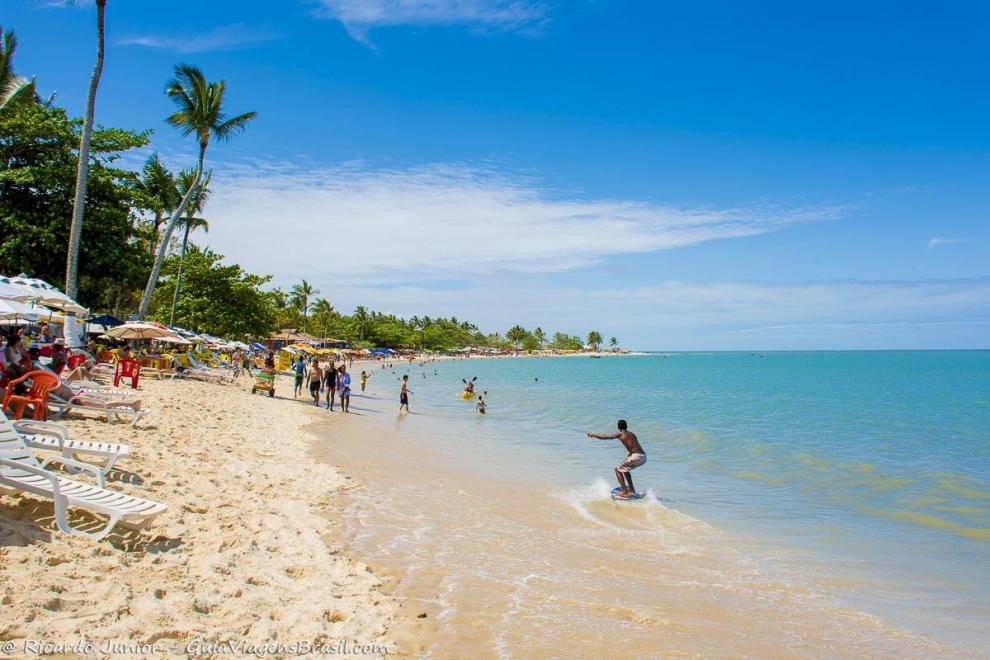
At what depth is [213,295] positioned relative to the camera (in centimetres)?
3697

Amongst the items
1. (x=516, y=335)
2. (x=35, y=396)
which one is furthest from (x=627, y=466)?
(x=516, y=335)

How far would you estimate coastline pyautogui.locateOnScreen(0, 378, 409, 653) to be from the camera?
135 inches

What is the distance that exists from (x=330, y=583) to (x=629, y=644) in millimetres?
2562

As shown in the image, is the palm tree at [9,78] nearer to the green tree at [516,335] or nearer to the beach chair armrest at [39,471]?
the beach chair armrest at [39,471]

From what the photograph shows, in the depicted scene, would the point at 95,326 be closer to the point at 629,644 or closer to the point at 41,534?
the point at 41,534

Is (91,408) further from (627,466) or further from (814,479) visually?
(814,479)

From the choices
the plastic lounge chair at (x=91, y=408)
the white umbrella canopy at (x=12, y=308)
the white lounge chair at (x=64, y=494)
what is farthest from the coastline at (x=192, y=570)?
the white umbrella canopy at (x=12, y=308)

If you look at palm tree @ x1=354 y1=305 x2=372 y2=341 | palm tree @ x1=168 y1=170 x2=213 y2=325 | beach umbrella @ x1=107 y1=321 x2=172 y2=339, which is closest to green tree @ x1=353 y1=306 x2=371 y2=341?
palm tree @ x1=354 y1=305 x2=372 y2=341

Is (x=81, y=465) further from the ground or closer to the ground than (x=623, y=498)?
further from the ground

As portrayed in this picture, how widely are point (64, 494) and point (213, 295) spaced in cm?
3602

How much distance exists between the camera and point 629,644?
4.48 meters

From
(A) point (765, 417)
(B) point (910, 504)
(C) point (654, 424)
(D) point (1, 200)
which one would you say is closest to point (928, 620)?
(B) point (910, 504)

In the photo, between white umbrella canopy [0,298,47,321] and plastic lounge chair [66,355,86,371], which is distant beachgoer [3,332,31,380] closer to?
white umbrella canopy [0,298,47,321]

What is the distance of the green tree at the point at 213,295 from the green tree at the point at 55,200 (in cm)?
1420
